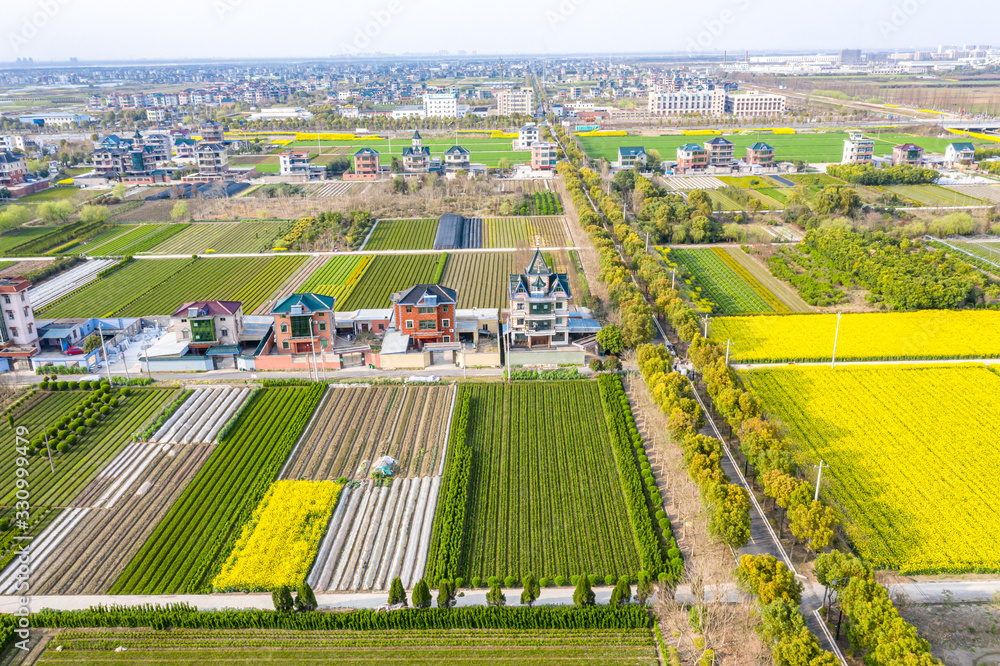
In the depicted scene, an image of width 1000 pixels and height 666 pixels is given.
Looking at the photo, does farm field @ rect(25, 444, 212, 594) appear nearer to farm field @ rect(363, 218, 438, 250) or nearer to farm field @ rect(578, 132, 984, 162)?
farm field @ rect(363, 218, 438, 250)

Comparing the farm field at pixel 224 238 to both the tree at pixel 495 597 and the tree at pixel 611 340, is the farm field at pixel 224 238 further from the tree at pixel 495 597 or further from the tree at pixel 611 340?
the tree at pixel 495 597

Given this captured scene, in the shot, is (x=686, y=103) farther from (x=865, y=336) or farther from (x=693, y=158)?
(x=865, y=336)

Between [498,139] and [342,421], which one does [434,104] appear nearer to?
[498,139]

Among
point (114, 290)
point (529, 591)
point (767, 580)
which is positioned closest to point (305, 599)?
point (529, 591)

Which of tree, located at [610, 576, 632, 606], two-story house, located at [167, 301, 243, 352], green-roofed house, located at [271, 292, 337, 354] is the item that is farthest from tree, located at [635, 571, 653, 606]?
two-story house, located at [167, 301, 243, 352]

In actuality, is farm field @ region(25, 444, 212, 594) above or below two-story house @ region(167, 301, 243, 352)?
below

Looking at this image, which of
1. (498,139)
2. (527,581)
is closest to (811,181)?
(498,139)
